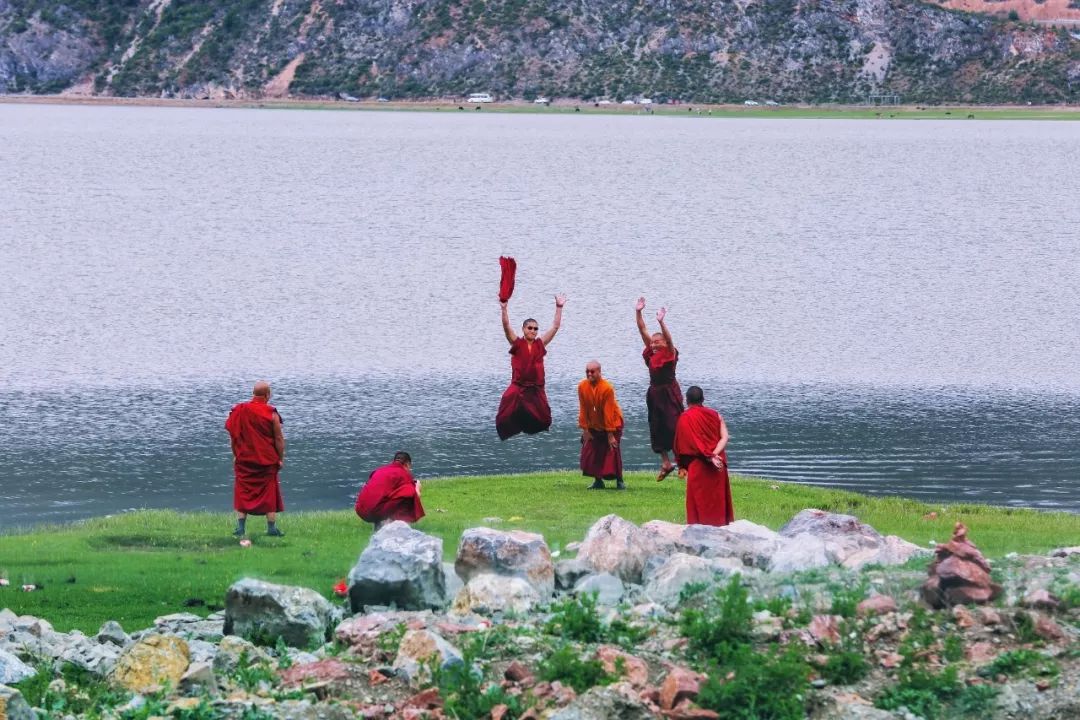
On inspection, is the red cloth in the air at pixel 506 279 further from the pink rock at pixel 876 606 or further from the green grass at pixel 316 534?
the pink rock at pixel 876 606

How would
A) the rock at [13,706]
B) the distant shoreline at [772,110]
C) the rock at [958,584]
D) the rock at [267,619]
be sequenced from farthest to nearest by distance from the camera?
1. the distant shoreline at [772,110]
2. the rock at [267,619]
3. the rock at [958,584]
4. the rock at [13,706]

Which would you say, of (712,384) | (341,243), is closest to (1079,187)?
(341,243)

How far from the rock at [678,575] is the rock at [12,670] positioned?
194 inches

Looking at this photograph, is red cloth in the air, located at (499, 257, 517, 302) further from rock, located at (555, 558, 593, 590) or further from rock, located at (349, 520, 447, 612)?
rock, located at (349, 520, 447, 612)

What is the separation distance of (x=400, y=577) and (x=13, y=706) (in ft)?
13.2

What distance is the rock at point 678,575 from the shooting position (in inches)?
581

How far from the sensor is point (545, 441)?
2930 centimetres

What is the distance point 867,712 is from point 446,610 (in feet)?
13.5

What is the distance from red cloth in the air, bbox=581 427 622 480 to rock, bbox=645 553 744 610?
7.56 m

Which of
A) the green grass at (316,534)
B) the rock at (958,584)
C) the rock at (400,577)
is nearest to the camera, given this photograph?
the rock at (958,584)

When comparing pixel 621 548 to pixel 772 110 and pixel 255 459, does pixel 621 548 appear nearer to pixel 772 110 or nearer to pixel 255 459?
pixel 255 459

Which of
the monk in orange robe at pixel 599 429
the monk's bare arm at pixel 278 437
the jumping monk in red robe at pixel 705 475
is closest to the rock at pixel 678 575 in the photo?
the jumping monk in red robe at pixel 705 475

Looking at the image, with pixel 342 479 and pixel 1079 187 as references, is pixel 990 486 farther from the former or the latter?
pixel 1079 187

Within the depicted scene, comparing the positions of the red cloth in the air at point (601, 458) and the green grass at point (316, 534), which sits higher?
the red cloth in the air at point (601, 458)
